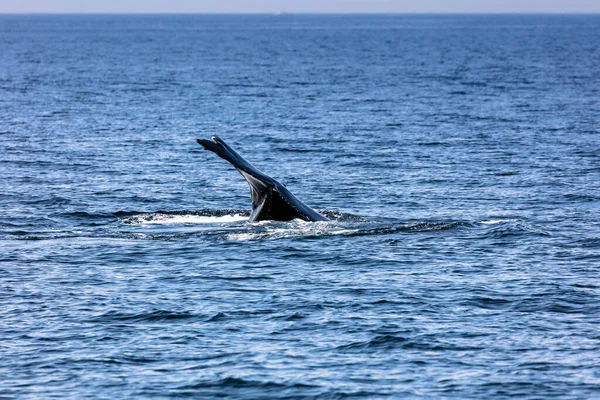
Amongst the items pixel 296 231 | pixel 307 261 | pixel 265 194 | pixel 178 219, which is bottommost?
pixel 178 219

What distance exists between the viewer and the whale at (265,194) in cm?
2784

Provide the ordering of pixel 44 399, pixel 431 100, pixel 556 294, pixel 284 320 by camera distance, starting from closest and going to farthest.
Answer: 1. pixel 44 399
2. pixel 284 320
3. pixel 556 294
4. pixel 431 100

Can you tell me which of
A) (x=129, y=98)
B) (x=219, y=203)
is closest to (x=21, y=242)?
(x=219, y=203)

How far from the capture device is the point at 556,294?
77.3ft

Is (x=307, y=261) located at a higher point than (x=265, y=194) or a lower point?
lower

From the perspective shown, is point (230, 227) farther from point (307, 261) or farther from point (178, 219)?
point (307, 261)

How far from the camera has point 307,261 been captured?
26.5 metres

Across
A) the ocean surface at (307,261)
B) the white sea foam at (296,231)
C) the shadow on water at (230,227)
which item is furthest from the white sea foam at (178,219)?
the white sea foam at (296,231)

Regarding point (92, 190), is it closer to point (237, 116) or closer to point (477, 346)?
point (477, 346)

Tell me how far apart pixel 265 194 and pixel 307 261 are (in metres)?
3.08

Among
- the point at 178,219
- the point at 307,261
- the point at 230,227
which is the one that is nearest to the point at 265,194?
the point at 230,227

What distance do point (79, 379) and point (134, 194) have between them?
63.7 feet

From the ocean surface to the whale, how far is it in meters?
0.42

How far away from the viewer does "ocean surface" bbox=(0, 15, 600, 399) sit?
61.6ft
